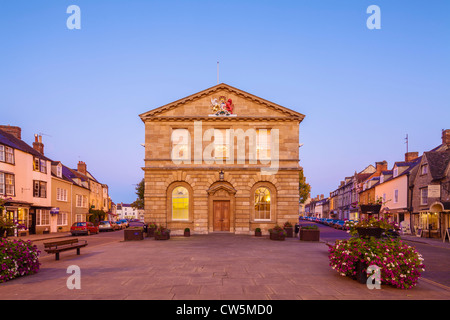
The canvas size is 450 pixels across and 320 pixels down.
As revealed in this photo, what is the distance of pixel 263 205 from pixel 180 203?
6.89 metres

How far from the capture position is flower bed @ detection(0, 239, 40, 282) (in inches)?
380

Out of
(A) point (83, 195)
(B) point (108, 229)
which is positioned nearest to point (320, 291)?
(B) point (108, 229)

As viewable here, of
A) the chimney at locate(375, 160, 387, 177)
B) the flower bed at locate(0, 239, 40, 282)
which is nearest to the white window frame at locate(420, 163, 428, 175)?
the chimney at locate(375, 160, 387, 177)

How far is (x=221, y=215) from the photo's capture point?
2761cm

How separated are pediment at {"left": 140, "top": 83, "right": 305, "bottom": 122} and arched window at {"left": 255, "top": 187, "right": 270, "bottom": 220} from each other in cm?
616

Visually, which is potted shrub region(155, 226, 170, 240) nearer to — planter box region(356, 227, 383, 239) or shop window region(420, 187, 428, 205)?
planter box region(356, 227, 383, 239)

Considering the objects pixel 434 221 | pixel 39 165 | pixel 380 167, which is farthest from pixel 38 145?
pixel 380 167

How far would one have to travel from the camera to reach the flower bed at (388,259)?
8734 millimetres

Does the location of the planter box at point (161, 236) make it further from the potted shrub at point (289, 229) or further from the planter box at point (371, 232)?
the planter box at point (371, 232)

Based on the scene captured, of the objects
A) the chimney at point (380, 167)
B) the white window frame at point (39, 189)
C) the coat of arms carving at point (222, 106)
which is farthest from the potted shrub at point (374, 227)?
the chimney at point (380, 167)

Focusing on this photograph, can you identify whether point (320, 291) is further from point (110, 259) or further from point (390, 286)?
point (110, 259)

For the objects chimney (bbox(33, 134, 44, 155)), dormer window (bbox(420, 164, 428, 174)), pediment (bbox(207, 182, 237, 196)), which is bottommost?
pediment (bbox(207, 182, 237, 196))

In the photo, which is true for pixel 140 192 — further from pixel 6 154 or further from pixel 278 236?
pixel 278 236
